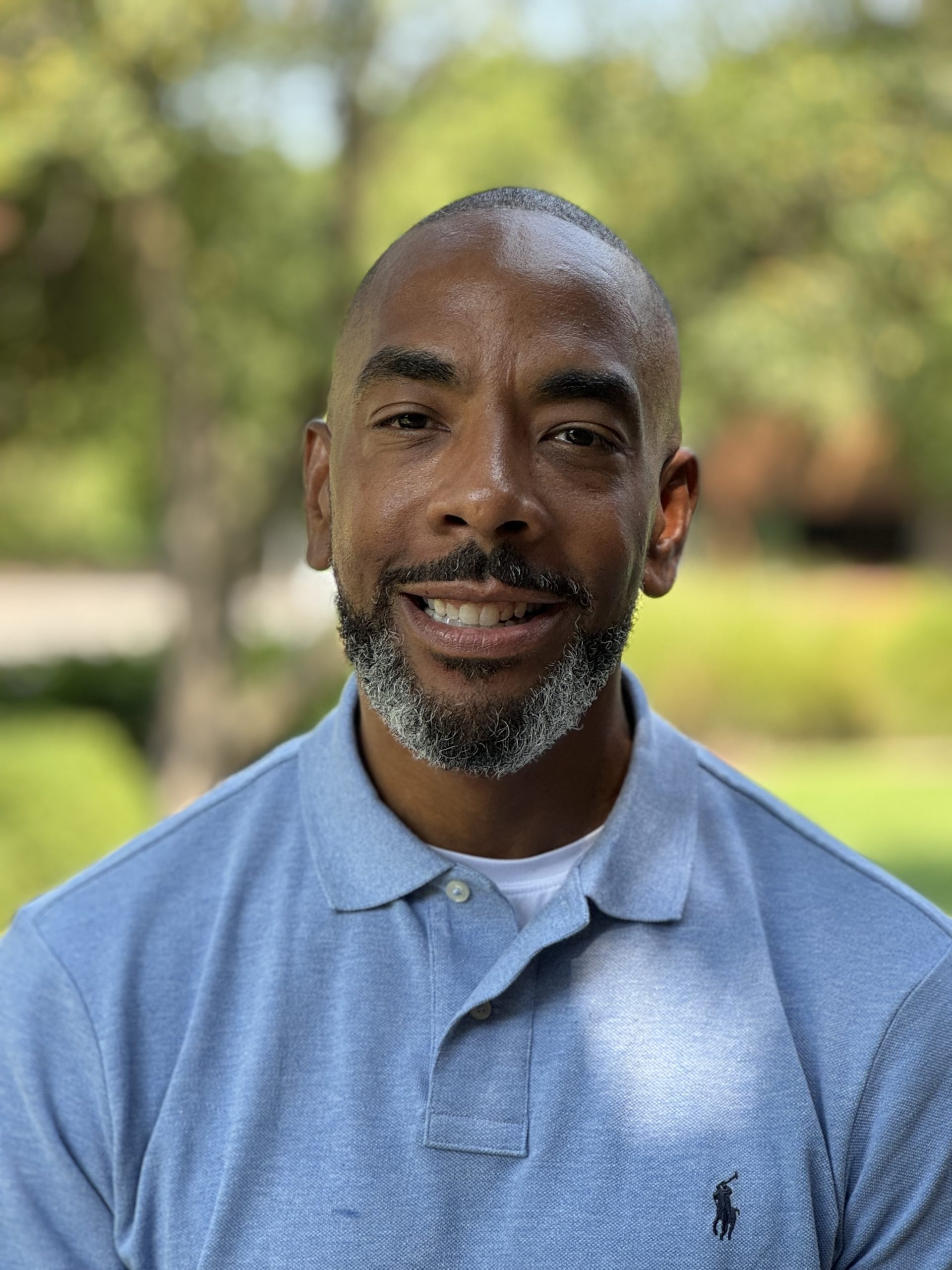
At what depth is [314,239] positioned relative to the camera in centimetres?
1083

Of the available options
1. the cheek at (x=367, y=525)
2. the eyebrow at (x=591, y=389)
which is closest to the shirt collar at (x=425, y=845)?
A: the cheek at (x=367, y=525)

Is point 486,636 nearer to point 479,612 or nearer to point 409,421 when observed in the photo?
point 479,612

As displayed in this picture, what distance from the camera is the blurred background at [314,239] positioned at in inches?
351

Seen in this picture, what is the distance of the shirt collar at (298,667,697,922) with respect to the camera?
1909 mm

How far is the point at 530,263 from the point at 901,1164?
45.4 inches

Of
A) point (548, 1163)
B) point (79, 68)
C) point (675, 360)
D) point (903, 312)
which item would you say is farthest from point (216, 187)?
point (548, 1163)

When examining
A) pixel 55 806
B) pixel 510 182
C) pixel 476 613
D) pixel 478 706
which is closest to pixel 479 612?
pixel 476 613

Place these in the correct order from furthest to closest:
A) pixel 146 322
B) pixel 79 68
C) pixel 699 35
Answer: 1. pixel 146 322
2. pixel 699 35
3. pixel 79 68

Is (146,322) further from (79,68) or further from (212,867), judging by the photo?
(212,867)

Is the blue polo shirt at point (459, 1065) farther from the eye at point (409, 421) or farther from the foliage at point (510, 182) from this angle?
the foliage at point (510, 182)

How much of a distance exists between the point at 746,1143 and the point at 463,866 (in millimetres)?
457

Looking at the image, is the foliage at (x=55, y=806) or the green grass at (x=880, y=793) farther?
the green grass at (x=880, y=793)

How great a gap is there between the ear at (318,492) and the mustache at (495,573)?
25 centimetres

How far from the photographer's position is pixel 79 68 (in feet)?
28.1
